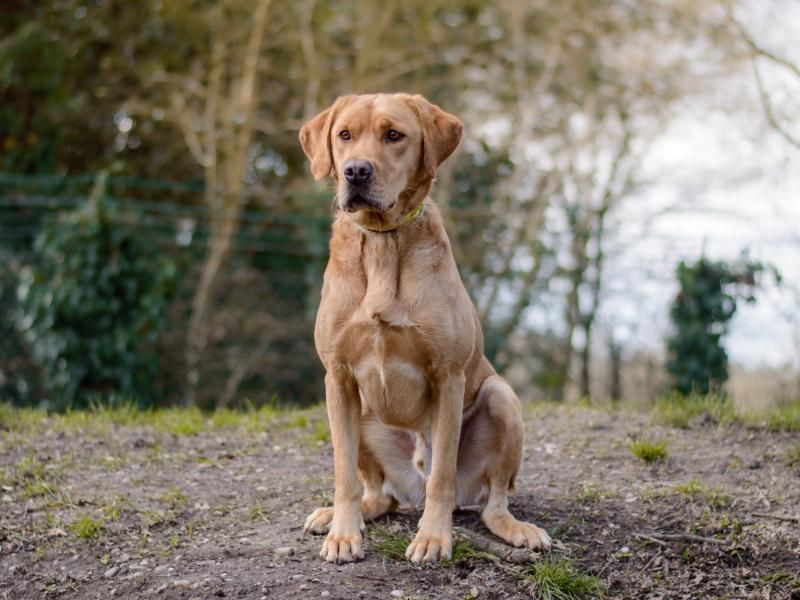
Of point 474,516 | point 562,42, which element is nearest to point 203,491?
point 474,516

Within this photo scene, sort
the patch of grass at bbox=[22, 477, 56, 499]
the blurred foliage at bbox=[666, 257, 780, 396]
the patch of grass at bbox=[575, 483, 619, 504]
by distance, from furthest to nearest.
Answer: the blurred foliage at bbox=[666, 257, 780, 396], the patch of grass at bbox=[22, 477, 56, 499], the patch of grass at bbox=[575, 483, 619, 504]

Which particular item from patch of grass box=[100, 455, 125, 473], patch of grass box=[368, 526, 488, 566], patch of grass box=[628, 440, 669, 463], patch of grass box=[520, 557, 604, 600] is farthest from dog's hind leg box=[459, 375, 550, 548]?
patch of grass box=[100, 455, 125, 473]

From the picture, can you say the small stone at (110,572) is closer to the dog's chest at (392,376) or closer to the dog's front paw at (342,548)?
the dog's front paw at (342,548)

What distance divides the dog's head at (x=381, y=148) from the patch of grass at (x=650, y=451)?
211 centimetres

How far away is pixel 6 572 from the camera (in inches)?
157

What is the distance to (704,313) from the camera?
8.41m

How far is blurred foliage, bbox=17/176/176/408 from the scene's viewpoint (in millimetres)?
7793

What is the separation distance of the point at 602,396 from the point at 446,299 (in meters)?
5.76

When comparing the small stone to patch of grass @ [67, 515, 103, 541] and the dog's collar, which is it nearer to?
patch of grass @ [67, 515, 103, 541]

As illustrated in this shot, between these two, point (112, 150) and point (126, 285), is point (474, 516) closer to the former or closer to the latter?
point (126, 285)

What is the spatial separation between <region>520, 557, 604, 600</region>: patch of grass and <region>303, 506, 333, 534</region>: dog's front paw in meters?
0.93

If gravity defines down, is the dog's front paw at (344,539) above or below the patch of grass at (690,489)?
below

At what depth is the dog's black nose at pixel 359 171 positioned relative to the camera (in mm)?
3688

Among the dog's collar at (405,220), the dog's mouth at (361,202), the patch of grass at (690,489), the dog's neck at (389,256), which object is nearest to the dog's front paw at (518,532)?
the patch of grass at (690,489)
